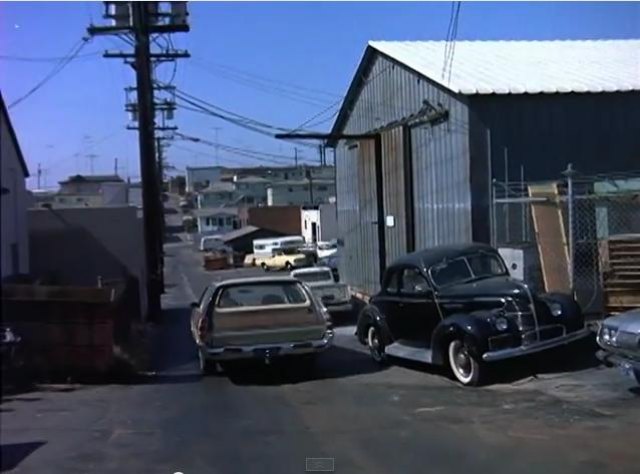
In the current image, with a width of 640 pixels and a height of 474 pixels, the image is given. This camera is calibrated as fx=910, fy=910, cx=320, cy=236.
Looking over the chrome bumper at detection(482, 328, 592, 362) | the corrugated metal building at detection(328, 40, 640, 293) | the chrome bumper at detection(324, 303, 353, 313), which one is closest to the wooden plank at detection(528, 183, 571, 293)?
the corrugated metal building at detection(328, 40, 640, 293)

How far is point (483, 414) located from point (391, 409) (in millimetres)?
1028

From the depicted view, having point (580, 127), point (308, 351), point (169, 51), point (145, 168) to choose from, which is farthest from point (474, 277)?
point (169, 51)

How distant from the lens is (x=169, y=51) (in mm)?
38938

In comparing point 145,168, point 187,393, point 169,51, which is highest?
point 169,51

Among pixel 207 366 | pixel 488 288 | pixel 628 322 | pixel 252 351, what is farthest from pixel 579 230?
pixel 207 366

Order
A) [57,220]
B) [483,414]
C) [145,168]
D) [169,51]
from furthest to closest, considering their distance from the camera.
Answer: [169,51] → [57,220] → [145,168] → [483,414]

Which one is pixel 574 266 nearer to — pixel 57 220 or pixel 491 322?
pixel 491 322

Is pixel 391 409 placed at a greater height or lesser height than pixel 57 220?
lesser

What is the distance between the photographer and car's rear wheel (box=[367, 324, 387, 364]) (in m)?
14.9

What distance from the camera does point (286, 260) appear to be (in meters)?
59.1

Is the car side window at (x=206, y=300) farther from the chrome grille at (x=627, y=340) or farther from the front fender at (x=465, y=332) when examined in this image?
the chrome grille at (x=627, y=340)

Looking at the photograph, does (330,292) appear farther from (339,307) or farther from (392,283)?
(392,283)

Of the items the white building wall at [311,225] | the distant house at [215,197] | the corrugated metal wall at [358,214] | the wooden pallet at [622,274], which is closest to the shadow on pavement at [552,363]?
the wooden pallet at [622,274]

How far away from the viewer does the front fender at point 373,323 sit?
1484 centimetres
